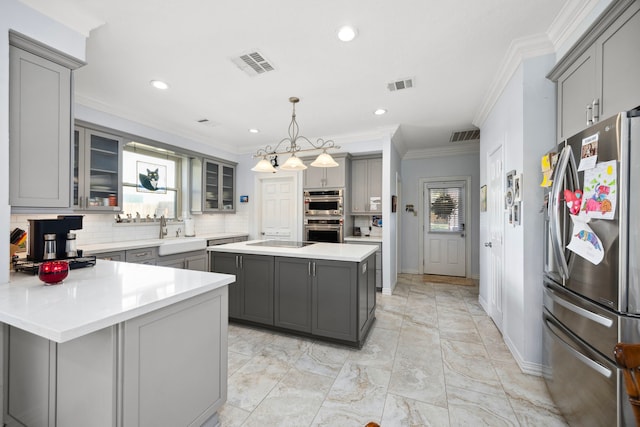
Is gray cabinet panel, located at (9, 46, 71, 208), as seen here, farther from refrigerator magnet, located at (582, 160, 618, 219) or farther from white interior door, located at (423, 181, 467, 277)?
white interior door, located at (423, 181, 467, 277)

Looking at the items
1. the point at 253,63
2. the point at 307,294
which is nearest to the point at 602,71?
the point at 253,63

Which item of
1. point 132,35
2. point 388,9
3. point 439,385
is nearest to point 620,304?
point 439,385

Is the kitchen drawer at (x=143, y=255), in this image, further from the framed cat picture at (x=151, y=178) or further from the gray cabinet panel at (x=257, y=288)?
the gray cabinet panel at (x=257, y=288)

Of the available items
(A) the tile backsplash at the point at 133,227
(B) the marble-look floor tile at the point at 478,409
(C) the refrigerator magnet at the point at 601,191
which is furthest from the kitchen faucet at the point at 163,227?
(C) the refrigerator magnet at the point at 601,191

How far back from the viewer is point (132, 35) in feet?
7.14

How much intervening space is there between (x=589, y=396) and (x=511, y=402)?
1.96 feet

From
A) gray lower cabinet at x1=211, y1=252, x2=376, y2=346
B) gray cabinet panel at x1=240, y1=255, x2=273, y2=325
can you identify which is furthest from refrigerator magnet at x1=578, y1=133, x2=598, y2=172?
gray cabinet panel at x1=240, y1=255, x2=273, y2=325

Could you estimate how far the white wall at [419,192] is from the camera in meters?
5.54

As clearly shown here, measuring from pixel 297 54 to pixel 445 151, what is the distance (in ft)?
14.2

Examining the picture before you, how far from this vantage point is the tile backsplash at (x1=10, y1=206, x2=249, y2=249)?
348 cm

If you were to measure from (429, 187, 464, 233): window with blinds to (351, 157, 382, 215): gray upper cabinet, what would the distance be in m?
1.68

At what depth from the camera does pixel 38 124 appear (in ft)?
5.68

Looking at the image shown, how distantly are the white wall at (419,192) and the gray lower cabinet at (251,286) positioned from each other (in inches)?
152

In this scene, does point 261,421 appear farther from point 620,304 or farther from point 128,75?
point 128,75
